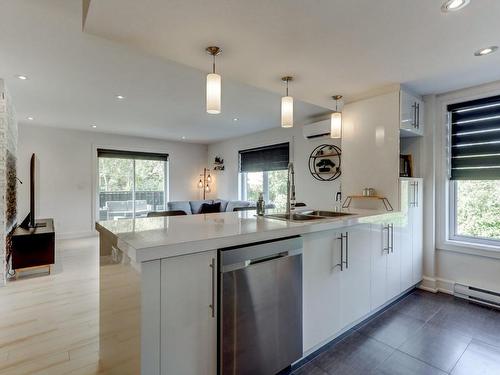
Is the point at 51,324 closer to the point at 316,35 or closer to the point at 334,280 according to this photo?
the point at 334,280

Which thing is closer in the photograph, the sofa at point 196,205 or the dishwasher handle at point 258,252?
the dishwasher handle at point 258,252

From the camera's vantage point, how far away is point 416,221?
9.92 ft

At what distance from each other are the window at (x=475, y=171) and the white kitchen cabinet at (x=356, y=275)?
5.16ft

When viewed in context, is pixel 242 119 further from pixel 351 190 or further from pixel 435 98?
pixel 435 98

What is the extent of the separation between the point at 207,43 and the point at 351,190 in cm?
230

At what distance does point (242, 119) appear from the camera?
4.96 meters

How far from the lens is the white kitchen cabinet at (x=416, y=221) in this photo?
9.61ft

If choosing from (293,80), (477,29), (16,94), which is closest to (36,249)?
(16,94)

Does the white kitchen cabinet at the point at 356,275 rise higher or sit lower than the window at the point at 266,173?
lower

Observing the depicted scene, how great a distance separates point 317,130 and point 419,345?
3.34 m

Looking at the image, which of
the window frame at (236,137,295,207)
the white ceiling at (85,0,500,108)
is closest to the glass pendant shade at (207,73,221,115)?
the white ceiling at (85,0,500,108)

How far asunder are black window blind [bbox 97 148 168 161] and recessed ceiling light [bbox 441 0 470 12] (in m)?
6.61

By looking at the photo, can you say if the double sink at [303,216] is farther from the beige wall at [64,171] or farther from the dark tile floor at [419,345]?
the beige wall at [64,171]

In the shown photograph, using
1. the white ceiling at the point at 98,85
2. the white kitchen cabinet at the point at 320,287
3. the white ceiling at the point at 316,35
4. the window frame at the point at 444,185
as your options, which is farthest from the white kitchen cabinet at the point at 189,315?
the window frame at the point at 444,185
